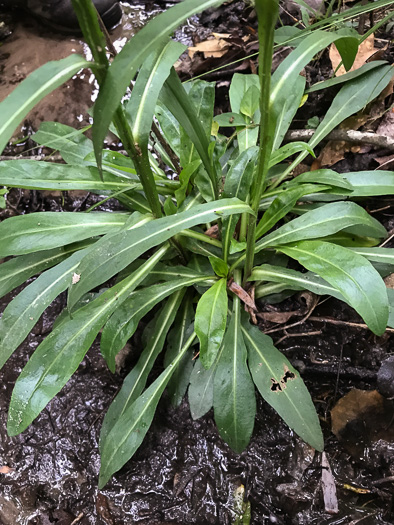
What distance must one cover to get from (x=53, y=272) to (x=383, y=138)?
50.1 inches

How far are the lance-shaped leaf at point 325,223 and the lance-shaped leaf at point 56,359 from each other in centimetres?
51

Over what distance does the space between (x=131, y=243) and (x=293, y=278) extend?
56cm

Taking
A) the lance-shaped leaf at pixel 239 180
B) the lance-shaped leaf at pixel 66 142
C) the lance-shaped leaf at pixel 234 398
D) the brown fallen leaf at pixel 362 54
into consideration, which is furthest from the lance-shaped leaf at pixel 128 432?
the brown fallen leaf at pixel 362 54

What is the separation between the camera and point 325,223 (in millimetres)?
1186

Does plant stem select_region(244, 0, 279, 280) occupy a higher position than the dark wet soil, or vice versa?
plant stem select_region(244, 0, 279, 280)

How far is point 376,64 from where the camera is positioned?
4.55ft

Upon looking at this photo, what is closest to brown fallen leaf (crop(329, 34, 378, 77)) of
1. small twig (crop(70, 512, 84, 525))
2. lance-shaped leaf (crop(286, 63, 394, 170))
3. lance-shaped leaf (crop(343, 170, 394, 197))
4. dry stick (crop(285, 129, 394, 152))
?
lance-shaped leaf (crop(286, 63, 394, 170))

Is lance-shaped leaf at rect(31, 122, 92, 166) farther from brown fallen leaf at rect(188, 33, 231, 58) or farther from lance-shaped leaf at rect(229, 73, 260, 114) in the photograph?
brown fallen leaf at rect(188, 33, 231, 58)

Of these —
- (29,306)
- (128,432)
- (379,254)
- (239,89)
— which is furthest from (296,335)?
(239,89)

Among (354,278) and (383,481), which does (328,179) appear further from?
(383,481)

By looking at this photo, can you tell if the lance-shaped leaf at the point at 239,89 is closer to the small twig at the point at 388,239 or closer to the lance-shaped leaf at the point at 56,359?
the small twig at the point at 388,239

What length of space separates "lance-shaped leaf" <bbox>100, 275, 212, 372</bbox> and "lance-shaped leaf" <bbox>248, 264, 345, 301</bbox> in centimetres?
19

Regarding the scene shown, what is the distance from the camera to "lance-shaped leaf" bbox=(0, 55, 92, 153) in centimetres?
62

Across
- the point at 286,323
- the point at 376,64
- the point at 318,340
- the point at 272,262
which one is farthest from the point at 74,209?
the point at 376,64
